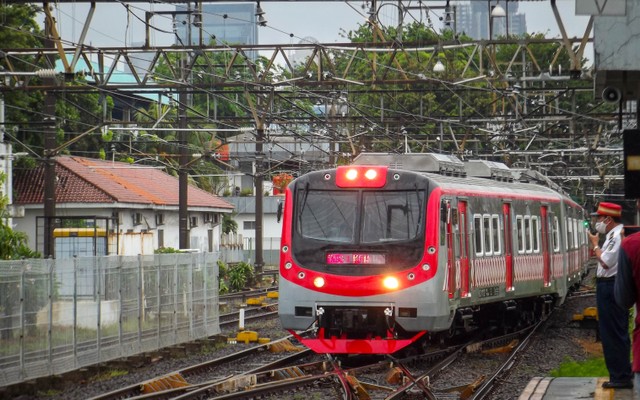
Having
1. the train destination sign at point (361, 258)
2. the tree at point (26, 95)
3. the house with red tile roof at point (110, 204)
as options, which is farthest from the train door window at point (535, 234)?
the house with red tile roof at point (110, 204)

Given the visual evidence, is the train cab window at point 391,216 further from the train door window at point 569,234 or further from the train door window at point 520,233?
the train door window at point 569,234

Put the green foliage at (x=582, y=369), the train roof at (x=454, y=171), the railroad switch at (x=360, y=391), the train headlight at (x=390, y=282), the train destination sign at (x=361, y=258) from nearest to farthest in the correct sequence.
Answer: the railroad switch at (x=360, y=391) → the green foliage at (x=582, y=369) → the train headlight at (x=390, y=282) → the train destination sign at (x=361, y=258) → the train roof at (x=454, y=171)

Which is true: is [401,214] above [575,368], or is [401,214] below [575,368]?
above

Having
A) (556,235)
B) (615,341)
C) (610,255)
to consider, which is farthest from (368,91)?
(615,341)

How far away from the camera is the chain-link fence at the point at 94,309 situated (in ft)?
52.4

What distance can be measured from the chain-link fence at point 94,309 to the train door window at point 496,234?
5.91 metres

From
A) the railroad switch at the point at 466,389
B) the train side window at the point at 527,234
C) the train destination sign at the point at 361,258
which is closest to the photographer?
the railroad switch at the point at 466,389

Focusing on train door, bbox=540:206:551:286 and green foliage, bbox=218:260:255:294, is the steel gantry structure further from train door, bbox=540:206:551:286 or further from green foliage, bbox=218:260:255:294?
green foliage, bbox=218:260:255:294

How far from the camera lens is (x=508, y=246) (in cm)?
2159

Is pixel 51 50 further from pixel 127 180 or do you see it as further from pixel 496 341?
pixel 127 180

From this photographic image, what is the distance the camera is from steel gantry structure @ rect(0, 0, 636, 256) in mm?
24062

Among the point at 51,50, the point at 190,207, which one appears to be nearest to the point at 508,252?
the point at 51,50

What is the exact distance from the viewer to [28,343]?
16188 millimetres

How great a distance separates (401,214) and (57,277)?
5017mm
